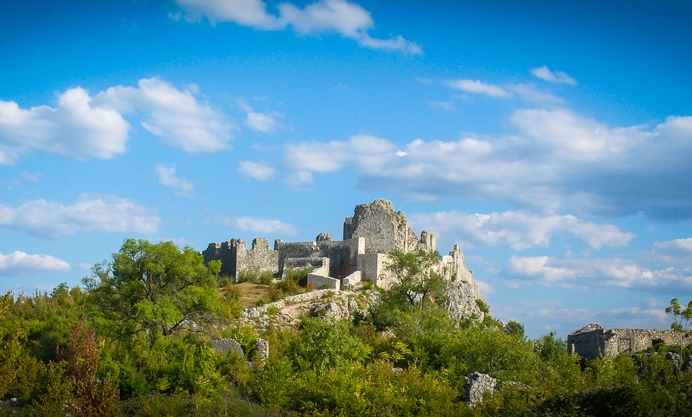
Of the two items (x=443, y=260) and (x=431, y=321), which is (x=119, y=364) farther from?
(x=443, y=260)

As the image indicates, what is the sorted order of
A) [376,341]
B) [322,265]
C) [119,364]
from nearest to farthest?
1. [119,364]
2. [376,341]
3. [322,265]

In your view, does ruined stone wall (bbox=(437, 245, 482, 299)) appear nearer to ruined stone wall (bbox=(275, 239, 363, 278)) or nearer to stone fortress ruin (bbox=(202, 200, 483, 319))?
stone fortress ruin (bbox=(202, 200, 483, 319))

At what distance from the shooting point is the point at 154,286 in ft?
114

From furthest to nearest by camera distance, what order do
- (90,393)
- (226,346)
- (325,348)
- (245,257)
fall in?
1. (245,257)
2. (325,348)
3. (226,346)
4. (90,393)

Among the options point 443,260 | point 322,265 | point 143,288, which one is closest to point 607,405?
point 143,288

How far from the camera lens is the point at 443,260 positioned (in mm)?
54406

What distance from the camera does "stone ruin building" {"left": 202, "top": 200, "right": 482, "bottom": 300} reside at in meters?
47.6

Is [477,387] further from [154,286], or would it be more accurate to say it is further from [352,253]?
[352,253]

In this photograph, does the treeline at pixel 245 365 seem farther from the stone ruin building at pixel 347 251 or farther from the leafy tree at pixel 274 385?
the stone ruin building at pixel 347 251

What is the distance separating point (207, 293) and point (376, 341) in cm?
865

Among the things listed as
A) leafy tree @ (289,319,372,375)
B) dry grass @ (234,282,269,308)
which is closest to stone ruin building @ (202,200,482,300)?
dry grass @ (234,282,269,308)

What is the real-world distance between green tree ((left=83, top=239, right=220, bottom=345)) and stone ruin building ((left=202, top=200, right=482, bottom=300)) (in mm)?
11994

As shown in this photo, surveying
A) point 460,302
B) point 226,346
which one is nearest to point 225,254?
point 460,302

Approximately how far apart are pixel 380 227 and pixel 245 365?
63.6 feet
